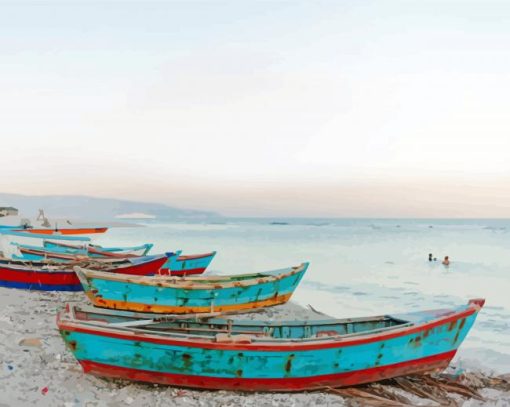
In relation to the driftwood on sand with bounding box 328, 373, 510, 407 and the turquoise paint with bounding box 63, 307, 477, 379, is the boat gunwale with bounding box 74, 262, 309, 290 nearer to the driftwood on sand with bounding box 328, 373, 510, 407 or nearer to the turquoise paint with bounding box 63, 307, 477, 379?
the turquoise paint with bounding box 63, 307, 477, 379

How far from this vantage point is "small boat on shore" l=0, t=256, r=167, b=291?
17.2 meters

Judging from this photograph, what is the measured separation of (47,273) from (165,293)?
251 inches

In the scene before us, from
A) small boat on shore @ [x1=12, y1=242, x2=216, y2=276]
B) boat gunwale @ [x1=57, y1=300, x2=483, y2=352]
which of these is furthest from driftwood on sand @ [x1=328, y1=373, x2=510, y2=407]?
small boat on shore @ [x1=12, y1=242, x2=216, y2=276]

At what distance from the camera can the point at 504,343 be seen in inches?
587

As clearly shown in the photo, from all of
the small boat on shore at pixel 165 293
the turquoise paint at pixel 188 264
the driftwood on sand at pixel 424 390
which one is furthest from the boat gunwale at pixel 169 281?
the turquoise paint at pixel 188 264

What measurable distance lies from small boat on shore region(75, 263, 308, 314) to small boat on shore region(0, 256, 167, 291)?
3328 mm

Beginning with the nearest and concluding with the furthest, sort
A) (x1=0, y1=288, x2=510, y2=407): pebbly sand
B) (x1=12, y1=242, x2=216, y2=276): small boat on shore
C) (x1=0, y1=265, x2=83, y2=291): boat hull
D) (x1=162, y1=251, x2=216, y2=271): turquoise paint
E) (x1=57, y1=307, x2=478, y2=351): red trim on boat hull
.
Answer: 1. (x1=0, y1=288, x2=510, y2=407): pebbly sand
2. (x1=57, y1=307, x2=478, y2=351): red trim on boat hull
3. (x1=0, y1=265, x2=83, y2=291): boat hull
4. (x1=12, y1=242, x2=216, y2=276): small boat on shore
5. (x1=162, y1=251, x2=216, y2=271): turquoise paint

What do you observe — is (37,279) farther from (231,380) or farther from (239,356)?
(239,356)

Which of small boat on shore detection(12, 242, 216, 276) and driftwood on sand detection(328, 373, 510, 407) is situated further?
small boat on shore detection(12, 242, 216, 276)

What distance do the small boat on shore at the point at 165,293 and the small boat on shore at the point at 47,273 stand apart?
3328 mm

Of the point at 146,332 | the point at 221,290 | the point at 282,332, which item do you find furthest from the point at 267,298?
the point at 146,332

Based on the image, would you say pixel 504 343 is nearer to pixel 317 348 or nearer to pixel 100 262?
pixel 317 348

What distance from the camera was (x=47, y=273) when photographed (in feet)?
57.1

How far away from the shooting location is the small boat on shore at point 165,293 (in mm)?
13820
